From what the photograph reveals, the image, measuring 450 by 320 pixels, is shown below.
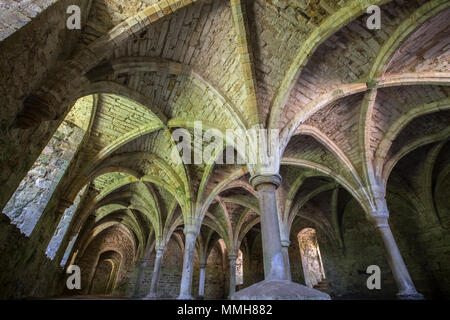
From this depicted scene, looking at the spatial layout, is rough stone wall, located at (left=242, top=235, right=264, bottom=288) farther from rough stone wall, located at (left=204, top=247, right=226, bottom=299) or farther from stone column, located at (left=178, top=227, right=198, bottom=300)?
stone column, located at (left=178, top=227, right=198, bottom=300)

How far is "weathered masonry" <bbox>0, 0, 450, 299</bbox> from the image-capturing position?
12.3 ft

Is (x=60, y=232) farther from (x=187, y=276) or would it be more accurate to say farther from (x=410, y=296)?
(x=410, y=296)

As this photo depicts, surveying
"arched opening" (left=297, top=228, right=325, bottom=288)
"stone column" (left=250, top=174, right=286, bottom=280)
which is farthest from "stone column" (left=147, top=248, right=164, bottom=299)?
"stone column" (left=250, top=174, right=286, bottom=280)

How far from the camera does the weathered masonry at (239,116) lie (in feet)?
12.3

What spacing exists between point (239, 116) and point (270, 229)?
297cm

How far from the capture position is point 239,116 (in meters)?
5.73

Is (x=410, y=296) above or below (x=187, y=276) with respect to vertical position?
below

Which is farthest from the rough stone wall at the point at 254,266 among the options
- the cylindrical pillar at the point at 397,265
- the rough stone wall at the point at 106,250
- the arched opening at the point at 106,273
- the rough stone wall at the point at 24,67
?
the rough stone wall at the point at 24,67

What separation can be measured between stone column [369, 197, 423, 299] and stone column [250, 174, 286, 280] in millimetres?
4406

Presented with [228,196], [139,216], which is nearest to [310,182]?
[228,196]

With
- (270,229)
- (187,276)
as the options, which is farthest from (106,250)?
(270,229)

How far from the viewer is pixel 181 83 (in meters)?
6.17
